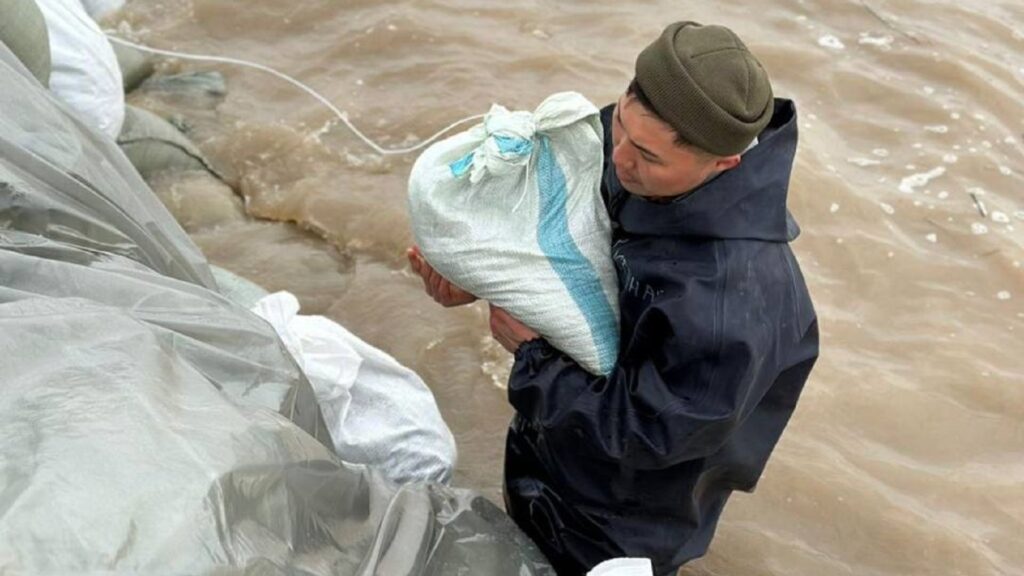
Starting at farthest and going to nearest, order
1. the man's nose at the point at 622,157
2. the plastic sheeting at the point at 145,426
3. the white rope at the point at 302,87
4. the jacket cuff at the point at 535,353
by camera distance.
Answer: the white rope at the point at 302,87 < the jacket cuff at the point at 535,353 < the man's nose at the point at 622,157 < the plastic sheeting at the point at 145,426

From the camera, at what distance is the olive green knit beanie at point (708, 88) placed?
1263 mm

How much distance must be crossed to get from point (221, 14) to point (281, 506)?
322 cm

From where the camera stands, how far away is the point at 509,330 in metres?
1.53

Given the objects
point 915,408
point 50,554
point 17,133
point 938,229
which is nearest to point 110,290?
point 17,133

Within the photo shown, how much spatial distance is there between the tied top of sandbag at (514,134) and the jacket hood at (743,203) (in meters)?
0.16

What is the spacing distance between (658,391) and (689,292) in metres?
0.14

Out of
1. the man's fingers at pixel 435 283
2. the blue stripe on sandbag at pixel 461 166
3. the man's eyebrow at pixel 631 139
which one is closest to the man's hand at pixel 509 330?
the man's fingers at pixel 435 283

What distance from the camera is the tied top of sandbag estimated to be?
1.42m

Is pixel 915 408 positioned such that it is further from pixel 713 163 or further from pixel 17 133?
pixel 17 133

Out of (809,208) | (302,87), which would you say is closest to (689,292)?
(809,208)

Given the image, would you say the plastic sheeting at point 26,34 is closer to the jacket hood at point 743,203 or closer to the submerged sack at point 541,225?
the submerged sack at point 541,225

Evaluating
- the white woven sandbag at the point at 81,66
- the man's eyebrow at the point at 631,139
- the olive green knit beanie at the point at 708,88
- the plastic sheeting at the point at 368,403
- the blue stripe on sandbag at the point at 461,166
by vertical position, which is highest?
the olive green knit beanie at the point at 708,88

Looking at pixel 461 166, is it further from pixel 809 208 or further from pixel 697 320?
pixel 809 208

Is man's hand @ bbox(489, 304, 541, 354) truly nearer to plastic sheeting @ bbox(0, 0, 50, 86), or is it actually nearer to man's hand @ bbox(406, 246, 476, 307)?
man's hand @ bbox(406, 246, 476, 307)
